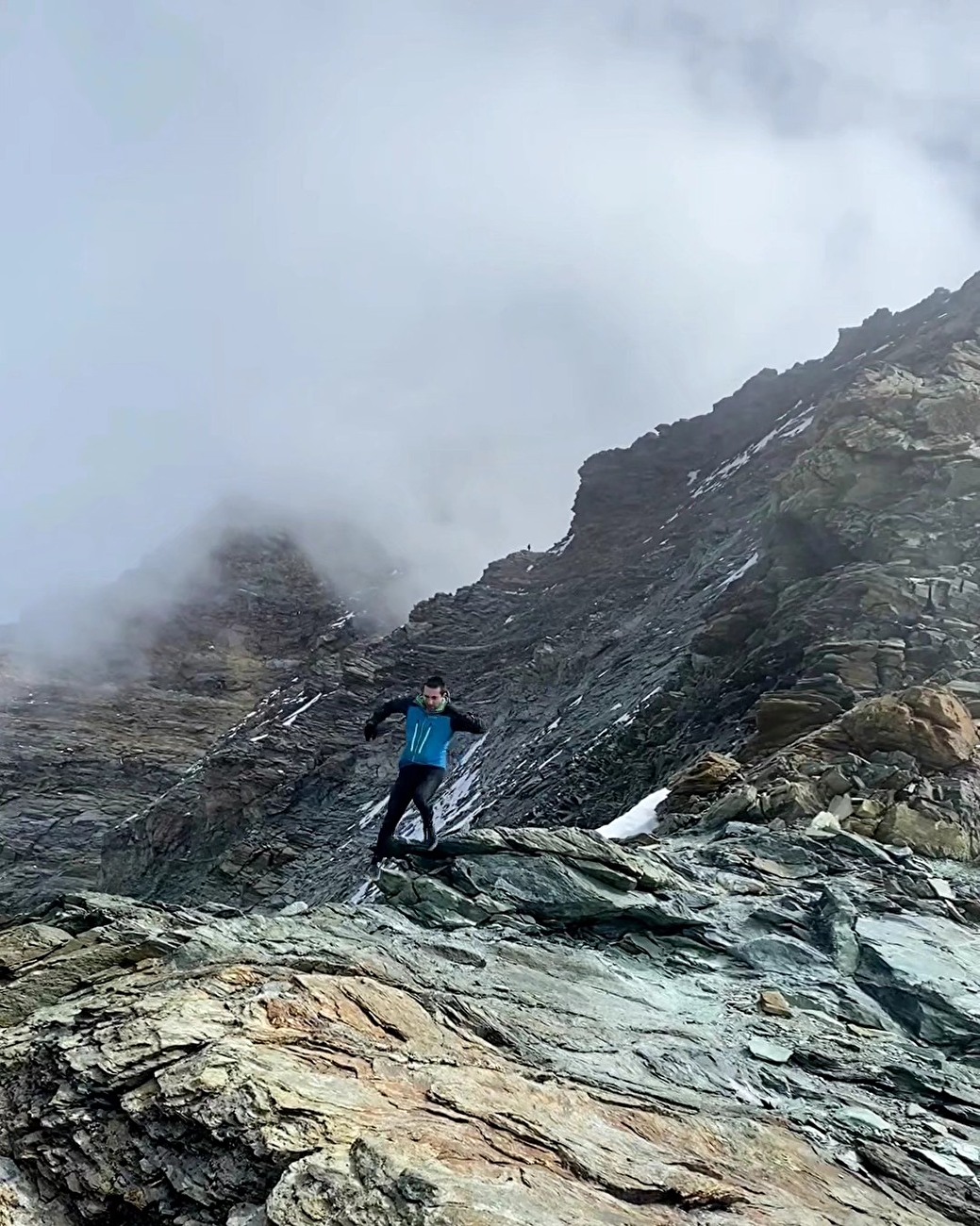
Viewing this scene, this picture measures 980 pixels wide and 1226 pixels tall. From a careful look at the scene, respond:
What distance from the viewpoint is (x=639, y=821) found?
17.9 m

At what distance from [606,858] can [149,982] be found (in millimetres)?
6042

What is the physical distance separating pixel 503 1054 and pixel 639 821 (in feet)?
38.9

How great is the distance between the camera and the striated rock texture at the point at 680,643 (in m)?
23.5

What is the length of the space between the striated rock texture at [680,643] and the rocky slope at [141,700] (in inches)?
392

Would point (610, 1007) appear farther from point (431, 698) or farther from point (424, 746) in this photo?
point (431, 698)

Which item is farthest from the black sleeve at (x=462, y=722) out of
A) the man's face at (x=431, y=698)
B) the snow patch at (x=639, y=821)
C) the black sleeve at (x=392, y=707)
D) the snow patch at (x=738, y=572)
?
the snow patch at (x=738, y=572)

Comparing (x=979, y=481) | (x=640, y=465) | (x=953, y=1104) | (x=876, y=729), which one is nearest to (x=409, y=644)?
(x=640, y=465)

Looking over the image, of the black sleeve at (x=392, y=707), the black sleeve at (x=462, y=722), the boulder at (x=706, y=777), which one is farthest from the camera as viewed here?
the boulder at (x=706, y=777)

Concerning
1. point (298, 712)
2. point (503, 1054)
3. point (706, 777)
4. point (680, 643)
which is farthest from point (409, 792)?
point (298, 712)

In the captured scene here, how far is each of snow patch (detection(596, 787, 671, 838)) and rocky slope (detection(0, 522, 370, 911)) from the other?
152 feet

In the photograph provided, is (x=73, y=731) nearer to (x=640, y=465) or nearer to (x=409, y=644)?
(x=409, y=644)

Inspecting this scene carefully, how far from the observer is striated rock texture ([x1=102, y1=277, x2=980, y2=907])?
925 inches

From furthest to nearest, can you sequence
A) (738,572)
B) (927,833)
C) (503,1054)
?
(738,572) < (927,833) < (503,1054)

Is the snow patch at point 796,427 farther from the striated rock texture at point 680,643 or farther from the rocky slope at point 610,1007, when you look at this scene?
the rocky slope at point 610,1007
